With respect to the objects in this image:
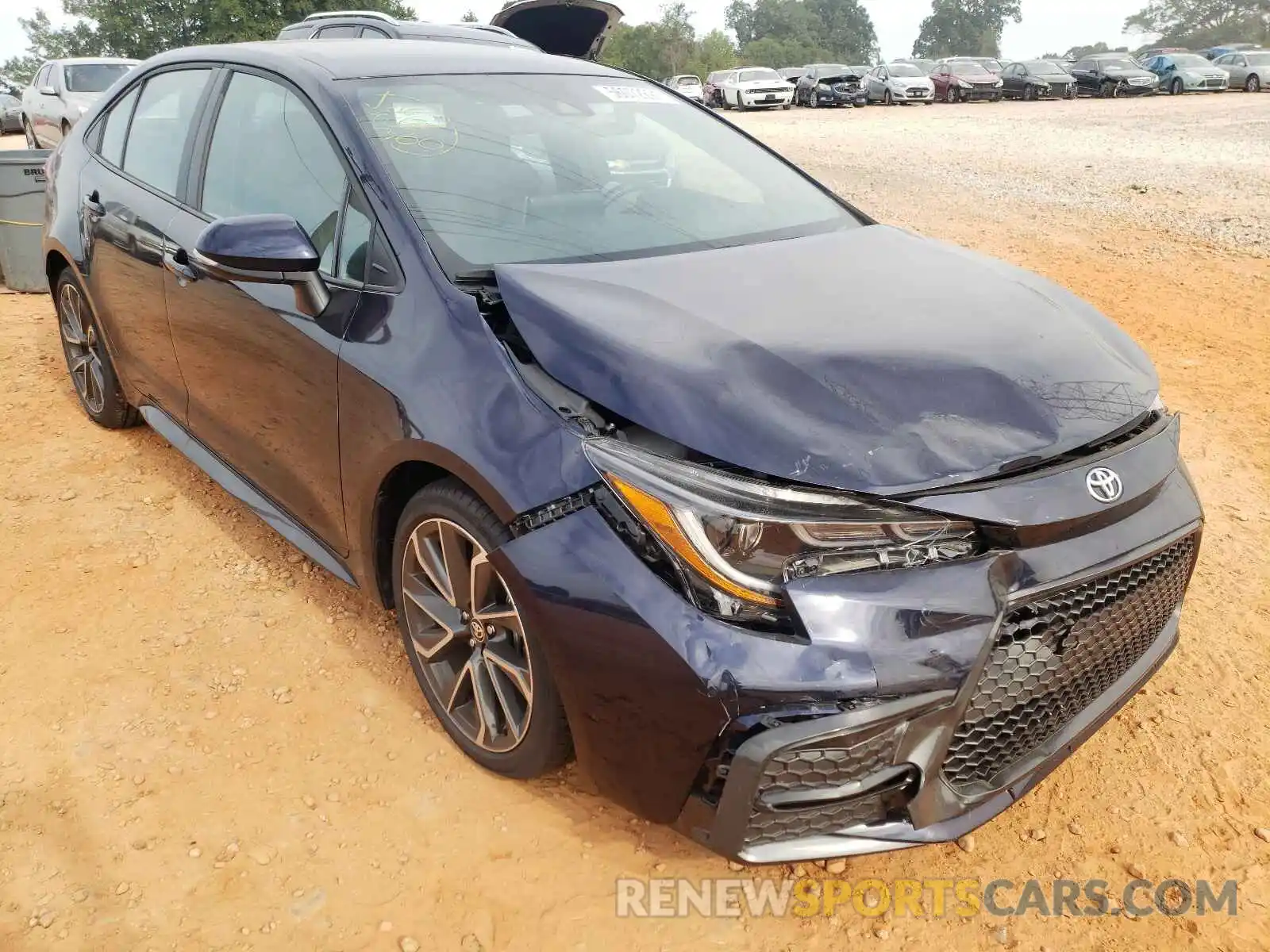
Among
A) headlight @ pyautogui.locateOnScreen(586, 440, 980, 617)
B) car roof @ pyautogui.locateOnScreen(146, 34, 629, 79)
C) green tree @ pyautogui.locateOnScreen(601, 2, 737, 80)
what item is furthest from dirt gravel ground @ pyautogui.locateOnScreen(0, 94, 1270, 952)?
green tree @ pyautogui.locateOnScreen(601, 2, 737, 80)

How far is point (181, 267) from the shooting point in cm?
309

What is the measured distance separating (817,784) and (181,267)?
2.54 m

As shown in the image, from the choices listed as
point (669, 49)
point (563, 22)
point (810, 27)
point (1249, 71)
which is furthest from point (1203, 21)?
point (563, 22)

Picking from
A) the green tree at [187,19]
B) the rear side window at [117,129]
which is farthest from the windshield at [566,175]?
the green tree at [187,19]

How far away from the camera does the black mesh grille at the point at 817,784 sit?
1.72 m

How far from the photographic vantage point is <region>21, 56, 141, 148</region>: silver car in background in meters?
12.5

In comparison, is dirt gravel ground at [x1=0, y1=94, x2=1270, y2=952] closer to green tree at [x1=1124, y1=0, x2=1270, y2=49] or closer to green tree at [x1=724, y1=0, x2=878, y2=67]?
green tree at [x1=724, y1=0, x2=878, y2=67]

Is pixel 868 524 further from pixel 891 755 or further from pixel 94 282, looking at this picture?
pixel 94 282

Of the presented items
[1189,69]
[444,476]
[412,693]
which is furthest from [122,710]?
[1189,69]

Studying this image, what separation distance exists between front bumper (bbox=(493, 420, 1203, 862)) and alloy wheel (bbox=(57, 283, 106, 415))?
122 inches

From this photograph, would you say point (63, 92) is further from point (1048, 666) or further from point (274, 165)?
point (1048, 666)

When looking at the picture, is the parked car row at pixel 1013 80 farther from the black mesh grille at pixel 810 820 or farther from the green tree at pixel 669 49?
the green tree at pixel 669 49

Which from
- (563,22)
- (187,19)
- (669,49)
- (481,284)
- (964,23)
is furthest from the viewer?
(964,23)

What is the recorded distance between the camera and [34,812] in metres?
2.29
